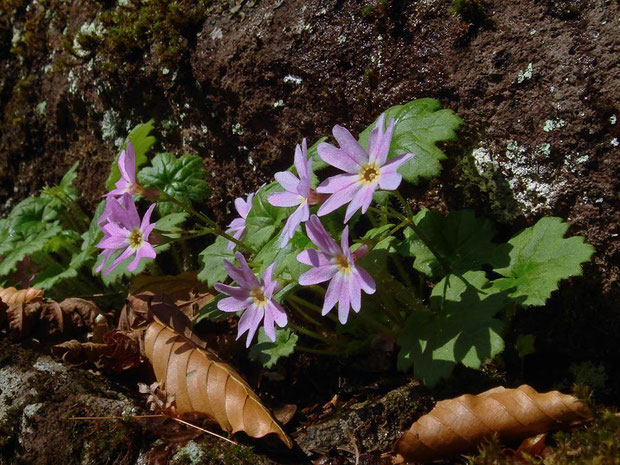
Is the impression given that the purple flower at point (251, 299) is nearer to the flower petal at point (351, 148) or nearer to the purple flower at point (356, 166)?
the purple flower at point (356, 166)

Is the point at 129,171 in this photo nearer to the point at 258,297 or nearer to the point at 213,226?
the point at 213,226

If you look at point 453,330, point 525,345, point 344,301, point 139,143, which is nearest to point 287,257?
point 344,301

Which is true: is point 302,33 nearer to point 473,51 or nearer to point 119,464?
point 473,51

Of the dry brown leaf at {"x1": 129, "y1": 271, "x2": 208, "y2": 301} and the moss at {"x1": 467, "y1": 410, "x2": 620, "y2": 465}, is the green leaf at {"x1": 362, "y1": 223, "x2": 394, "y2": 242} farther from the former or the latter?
the dry brown leaf at {"x1": 129, "y1": 271, "x2": 208, "y2": 301}

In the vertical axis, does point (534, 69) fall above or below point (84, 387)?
above

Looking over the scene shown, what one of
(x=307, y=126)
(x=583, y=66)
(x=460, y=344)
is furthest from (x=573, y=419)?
(x=307, y=126)
